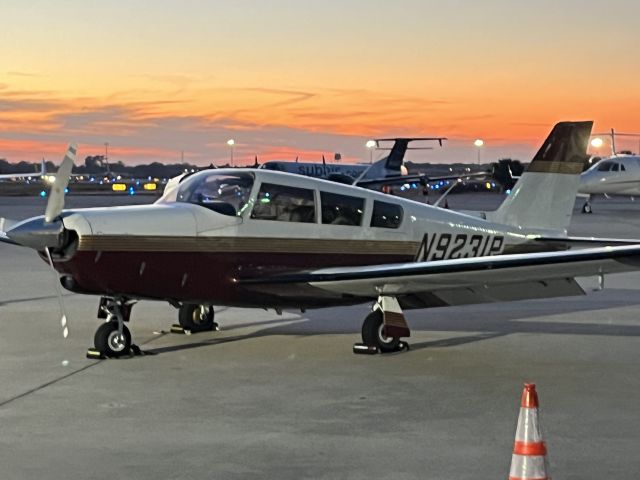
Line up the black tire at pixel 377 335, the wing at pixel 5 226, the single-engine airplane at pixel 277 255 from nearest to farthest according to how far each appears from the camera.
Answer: the single-engine airplane at pixel 277 255 < the wing at pixel 5 226 < the black tire at pixel 377 335

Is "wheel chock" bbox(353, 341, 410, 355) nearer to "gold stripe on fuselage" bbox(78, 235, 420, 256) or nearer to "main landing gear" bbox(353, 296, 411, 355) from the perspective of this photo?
"main landing gear" bbox(353, 296, 411, 355)

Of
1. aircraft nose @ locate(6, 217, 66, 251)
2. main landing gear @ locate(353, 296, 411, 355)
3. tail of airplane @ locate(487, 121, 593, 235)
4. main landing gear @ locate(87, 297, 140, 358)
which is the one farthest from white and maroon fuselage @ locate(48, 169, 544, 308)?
tail of airplane @ locate(487, 121, 593, 235)

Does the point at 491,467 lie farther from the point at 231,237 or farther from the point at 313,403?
the point at 231,237

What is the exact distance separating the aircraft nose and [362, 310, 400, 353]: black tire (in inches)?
123

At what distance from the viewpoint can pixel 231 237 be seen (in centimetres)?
1123

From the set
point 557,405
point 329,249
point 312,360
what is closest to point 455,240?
point 329,249

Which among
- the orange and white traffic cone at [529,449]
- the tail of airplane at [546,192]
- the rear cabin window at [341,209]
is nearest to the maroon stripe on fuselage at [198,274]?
the rear cabin window at [341,209]

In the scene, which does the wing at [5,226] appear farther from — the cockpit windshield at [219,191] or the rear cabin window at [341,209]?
the rear cabin window at [341,209]

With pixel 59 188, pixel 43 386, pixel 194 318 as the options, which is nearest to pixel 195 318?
pixel 194 318

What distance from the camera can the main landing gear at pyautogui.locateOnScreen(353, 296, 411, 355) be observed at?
1116cm

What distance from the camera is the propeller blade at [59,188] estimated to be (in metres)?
10.2

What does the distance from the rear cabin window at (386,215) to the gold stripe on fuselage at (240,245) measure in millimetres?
195

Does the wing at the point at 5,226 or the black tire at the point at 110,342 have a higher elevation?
the wing at the point at 5,226

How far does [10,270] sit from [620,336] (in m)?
12.5
